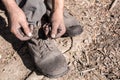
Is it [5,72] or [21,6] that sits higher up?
[21,6]

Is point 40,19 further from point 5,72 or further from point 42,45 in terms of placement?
point 5,72

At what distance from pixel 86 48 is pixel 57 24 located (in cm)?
42

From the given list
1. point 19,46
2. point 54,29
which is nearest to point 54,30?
point 54,29

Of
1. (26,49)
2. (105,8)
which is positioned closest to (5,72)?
(26,49)

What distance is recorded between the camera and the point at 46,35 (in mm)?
2227

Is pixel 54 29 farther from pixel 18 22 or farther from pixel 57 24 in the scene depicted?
pixel 18 22

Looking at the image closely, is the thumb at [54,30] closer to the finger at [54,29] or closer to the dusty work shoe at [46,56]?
the finger at [54,29]

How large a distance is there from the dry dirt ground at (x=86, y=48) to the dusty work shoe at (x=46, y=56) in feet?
0.26

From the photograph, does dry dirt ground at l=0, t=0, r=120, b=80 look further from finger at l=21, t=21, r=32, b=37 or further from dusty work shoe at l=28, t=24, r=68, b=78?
finger at l=21, t=21, r=32, b=37

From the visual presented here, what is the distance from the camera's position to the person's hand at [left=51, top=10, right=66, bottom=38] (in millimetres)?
2139

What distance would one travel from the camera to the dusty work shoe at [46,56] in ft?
7.28

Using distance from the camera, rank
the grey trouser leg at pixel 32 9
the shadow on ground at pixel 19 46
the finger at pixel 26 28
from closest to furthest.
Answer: the finger at pixel 26 28
the grey trouser leg at pixel 32 9
the shadow on ground at pixel 19 46

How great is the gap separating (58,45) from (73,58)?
0.19m

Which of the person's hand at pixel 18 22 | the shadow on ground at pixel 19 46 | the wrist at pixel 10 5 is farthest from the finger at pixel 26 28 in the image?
the shadow on ground at pixel 19 46
